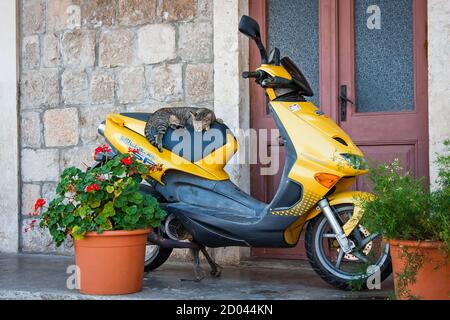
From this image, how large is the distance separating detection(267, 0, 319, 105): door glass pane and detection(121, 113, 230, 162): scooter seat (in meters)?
1.03

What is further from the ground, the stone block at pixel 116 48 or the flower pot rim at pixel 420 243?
the stone block at pixel 116 48

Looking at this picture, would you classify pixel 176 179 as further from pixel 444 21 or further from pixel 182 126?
pixel 444 21

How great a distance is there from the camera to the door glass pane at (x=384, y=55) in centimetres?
501

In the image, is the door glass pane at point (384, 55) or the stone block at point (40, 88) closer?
the door glass pane at point (384, 55)

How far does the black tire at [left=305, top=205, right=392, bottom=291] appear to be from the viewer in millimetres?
4031

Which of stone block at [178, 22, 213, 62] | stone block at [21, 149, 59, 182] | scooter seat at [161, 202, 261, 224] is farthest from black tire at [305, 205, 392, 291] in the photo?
stone block at [21, 149, 59, 182]

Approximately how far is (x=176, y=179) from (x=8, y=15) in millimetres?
2585

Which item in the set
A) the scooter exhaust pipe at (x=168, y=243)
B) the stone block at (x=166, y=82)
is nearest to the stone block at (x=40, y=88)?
the stone block at (x=166, y=82)

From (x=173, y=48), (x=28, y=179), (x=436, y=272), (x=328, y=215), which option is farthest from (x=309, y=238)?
(x=28, y=179)

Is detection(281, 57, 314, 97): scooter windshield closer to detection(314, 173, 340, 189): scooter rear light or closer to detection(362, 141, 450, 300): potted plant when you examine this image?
detection(314, 173, 340, 189): scooter rear light

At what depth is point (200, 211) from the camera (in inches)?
176

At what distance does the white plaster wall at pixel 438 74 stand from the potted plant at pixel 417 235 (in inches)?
48.7

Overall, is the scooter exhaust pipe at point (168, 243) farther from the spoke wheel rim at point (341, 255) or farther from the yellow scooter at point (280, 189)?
the spoke wheel rim at point (341, 255)

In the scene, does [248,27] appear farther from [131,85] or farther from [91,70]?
[91,70]
